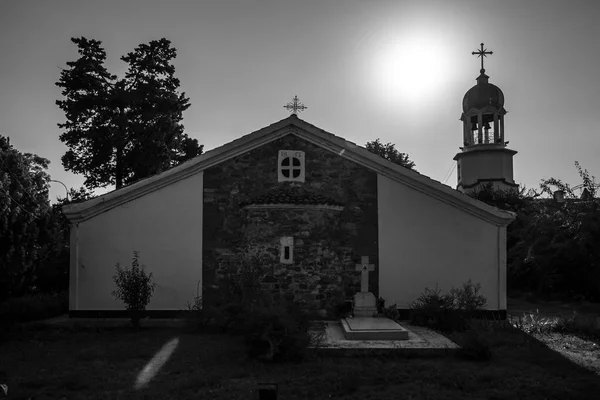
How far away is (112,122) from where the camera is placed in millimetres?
25312

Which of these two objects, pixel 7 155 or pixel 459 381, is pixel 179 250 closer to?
pixel 7 155

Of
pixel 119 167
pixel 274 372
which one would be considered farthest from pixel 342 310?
pixel 119 167

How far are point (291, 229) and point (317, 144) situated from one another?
2840 millimetres

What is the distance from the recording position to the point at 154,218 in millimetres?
13773

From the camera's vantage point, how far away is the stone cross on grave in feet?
45.1

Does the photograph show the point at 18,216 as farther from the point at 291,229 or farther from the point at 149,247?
the point at 291,229

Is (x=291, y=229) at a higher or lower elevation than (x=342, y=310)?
higher

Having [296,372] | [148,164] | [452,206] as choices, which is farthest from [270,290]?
[148,164]

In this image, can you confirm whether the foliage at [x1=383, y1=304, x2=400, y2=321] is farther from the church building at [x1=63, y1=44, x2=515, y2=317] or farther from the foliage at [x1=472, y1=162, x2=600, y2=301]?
the foliage at [x1=472, y1=162, x2=600, y2=301]

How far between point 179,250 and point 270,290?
9.74ft

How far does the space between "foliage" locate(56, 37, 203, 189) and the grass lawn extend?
53.2ft

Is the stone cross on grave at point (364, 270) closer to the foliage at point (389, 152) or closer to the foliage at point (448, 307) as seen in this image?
the foliage at point (448, 307)

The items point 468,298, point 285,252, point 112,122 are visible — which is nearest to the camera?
point 468,298

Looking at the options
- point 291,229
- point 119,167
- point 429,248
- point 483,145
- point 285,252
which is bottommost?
point 285,252
